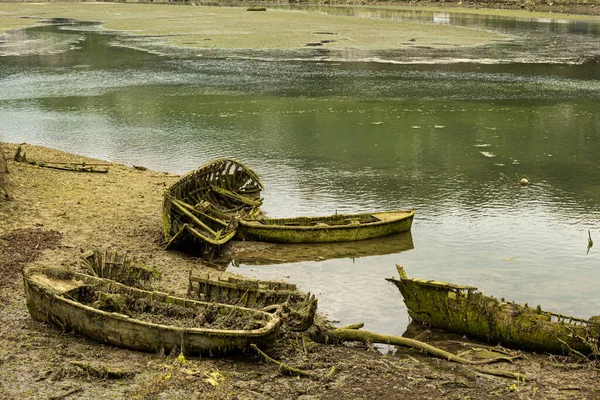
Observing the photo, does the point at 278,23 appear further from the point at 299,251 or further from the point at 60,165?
the point at 299,251

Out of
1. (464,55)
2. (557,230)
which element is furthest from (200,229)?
(464,55)

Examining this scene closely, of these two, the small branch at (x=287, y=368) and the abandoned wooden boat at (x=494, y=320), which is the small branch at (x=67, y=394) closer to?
the small branch at (x=287, y=368)

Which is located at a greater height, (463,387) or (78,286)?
(78,286)

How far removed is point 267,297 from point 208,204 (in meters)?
7.98

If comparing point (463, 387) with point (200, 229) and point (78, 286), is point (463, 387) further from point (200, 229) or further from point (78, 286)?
point (200, 229)

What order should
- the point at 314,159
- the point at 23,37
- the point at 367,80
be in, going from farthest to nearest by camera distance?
A: the point at 23,37
the point at 367,80
the point at 314,159

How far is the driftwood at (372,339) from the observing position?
→ 15.1 m

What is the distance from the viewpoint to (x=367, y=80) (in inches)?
2080

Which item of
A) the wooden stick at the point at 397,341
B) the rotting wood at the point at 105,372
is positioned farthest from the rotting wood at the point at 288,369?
the rotting wood at the point at 105,372

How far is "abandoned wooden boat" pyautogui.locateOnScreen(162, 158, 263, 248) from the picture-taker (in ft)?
69.5

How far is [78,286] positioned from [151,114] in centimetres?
2770

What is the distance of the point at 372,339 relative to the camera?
50.8 ft

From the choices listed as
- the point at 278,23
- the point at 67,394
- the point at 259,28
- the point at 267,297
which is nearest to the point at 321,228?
the point at 267,297

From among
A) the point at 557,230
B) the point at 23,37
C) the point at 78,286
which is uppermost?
the point at 23,37
